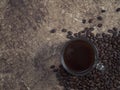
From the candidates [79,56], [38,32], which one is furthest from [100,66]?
[38,32]

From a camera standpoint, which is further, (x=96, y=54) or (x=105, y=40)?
(x=105, y=40)

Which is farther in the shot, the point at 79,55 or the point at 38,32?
the point at 38,32

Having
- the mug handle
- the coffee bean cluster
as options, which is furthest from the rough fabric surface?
the mug handle

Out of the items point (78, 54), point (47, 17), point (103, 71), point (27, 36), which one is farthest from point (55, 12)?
point (103, 71)

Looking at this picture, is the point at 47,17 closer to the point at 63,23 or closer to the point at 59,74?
the point at 63,23

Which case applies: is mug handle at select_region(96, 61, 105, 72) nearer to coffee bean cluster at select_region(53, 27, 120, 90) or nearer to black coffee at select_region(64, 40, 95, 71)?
coffee bean cluster at select_region(53, 27, 120, 90)

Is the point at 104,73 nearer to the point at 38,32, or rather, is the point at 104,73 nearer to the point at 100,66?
the point at 100,66

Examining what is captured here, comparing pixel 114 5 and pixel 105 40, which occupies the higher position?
pixel 114 5
